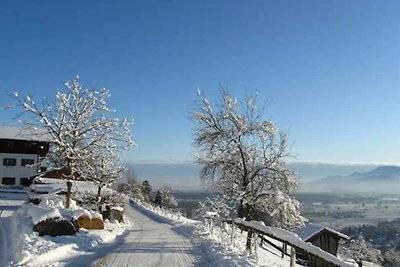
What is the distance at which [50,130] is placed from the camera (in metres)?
25.6

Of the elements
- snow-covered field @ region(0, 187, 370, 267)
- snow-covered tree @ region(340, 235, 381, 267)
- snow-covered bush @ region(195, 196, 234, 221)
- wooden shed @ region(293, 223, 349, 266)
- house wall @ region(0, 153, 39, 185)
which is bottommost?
snow-covered tree @ region(340, 235, 381, 267)

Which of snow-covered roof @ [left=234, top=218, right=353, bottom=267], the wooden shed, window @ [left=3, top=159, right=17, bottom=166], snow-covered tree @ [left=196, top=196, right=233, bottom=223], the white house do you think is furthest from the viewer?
window @ [left=3, top=159, right=17, bottom=166]

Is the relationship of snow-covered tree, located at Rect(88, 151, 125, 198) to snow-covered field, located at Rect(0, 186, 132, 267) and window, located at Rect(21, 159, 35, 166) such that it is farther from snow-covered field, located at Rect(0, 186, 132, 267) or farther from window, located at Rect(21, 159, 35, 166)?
window, located at Rect(21, 159, 35, 166)

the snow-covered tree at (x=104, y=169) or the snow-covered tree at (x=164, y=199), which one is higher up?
the snow-covered tree at (x=104, y=169)

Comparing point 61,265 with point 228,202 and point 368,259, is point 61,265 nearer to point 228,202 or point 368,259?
point 228,202

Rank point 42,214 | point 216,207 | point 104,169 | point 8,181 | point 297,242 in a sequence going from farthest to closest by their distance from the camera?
point 8,181, point 104,169, point 216,207, point 42,214, point 297,242

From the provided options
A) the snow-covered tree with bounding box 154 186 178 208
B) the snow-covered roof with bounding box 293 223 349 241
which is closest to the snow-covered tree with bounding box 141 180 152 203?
the snow-covered tree with bounding box 154 186 178 208

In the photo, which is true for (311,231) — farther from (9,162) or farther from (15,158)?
(9,162)

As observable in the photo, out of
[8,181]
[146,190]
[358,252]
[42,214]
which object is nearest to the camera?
[42,214]

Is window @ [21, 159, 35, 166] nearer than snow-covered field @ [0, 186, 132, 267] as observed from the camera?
No

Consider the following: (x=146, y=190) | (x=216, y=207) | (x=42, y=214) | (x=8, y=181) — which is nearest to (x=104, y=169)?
(x=216, y=207)

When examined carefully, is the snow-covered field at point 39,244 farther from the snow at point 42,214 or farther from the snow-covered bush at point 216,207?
the snow-covered bush at point 216,207

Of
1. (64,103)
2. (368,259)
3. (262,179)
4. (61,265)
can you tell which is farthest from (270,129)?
(368,259)

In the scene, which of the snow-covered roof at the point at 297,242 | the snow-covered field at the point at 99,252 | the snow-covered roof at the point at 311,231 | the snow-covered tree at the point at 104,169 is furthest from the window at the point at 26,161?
the snow-covered roof at the point at 297,242
